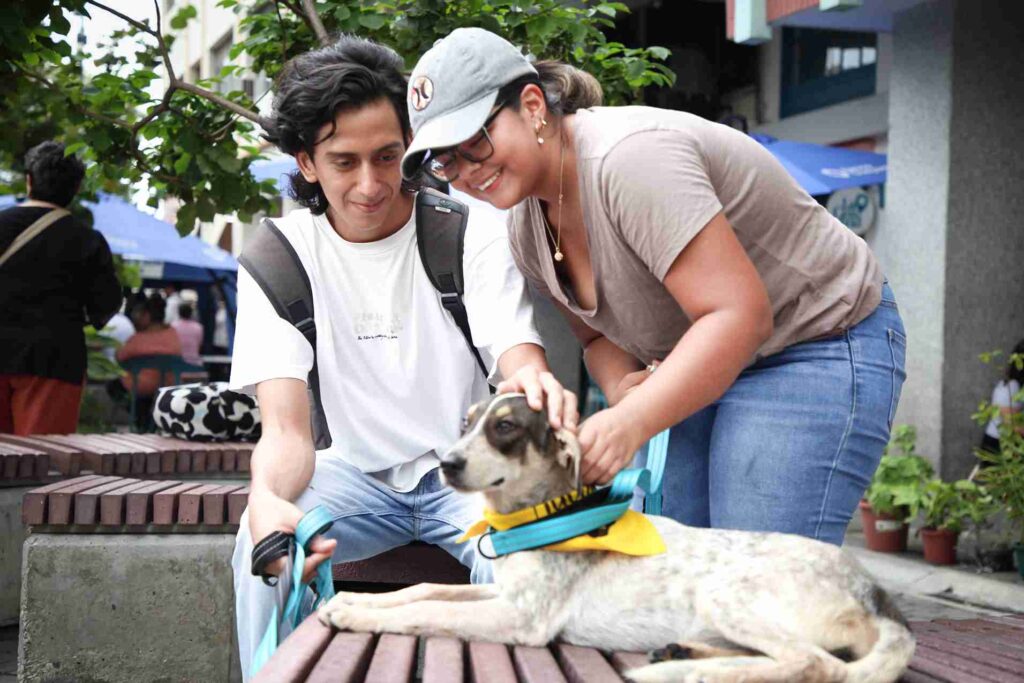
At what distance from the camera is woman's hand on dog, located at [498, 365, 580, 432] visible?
9.15ft

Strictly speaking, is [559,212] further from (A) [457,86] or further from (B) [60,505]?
(B) [60,505]

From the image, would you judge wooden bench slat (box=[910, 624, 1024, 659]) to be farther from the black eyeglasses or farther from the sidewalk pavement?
the sidewalk pavement

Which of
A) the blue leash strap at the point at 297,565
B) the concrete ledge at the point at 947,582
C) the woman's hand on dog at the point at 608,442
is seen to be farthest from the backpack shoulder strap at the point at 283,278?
the concrete ledge at the point at 947,582

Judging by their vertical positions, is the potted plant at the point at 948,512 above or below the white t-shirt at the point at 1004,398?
below

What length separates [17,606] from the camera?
21.2 ft

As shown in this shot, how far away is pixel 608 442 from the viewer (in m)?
2.67

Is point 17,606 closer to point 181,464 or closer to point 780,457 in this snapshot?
point 181,464

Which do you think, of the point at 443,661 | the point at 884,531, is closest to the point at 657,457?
the point at 443,661

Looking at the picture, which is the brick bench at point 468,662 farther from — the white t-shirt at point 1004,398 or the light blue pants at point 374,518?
the white t-shirt at point 1004,398

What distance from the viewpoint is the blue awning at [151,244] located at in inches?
648

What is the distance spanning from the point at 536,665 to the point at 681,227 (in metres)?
0.96

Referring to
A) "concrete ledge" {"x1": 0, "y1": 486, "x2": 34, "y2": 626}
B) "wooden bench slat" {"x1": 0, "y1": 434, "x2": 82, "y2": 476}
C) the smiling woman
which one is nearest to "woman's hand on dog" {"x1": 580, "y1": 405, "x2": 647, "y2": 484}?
the smiling woman

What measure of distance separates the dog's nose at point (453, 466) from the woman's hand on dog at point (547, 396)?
0.20 metres

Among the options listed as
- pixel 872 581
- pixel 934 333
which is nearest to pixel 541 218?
pixel 872 581
